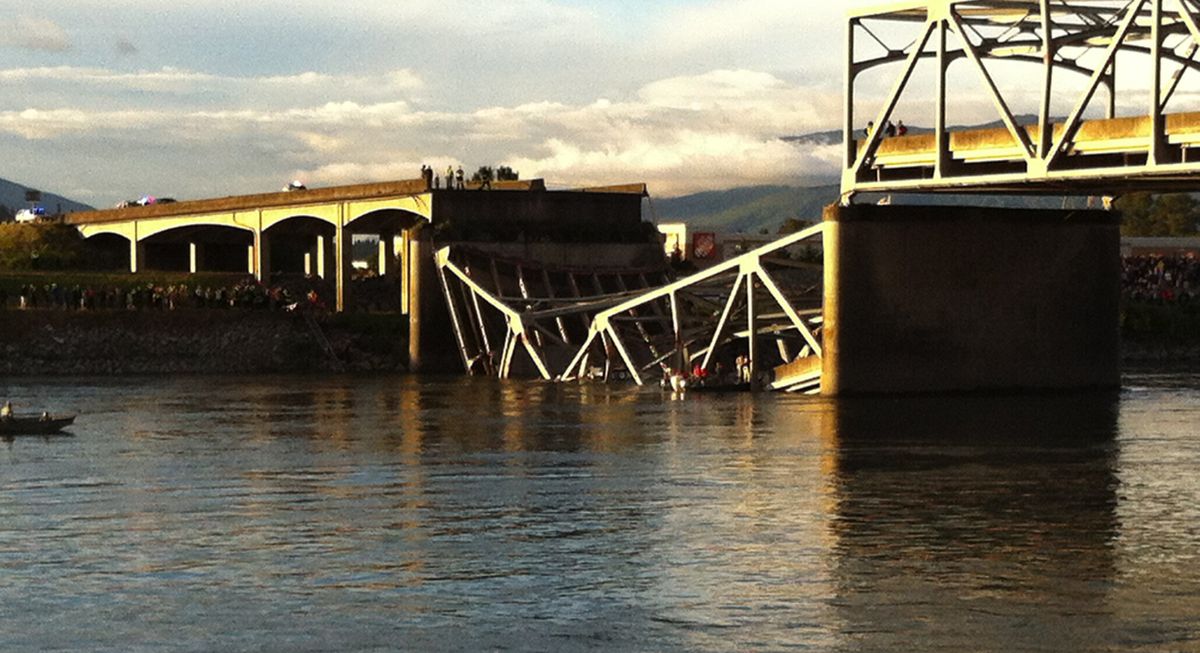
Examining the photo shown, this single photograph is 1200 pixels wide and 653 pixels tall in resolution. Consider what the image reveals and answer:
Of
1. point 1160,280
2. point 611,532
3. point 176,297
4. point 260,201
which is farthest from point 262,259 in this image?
point 611,532

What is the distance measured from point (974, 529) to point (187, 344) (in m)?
80.2

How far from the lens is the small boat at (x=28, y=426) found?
7331 cm

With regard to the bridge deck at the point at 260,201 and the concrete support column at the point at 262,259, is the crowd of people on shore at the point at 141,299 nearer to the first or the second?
the bridge deck at the point at 260,201

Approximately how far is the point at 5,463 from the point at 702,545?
25.9 metres

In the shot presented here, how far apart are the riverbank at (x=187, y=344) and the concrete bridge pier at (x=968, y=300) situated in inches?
1645

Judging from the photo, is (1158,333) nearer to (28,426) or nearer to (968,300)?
(968,300)

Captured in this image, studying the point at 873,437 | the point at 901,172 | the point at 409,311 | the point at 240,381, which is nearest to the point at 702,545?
the point at 873,437

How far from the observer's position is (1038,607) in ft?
128

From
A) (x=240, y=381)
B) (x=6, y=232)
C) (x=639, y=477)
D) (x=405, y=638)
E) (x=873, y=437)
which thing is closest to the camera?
(x=405, y=638)

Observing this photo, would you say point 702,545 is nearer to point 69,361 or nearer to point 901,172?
point 901,172

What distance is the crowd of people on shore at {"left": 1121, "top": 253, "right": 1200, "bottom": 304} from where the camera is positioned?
150625 millimetres

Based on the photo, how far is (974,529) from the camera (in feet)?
161

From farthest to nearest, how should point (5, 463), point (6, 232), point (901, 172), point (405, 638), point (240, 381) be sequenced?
point (6, 232) → point (240, 381) → point (901, 172) → point (5, 463) → point (405, 638)

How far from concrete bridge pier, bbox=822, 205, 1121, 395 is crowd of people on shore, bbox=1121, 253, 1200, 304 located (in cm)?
5793
